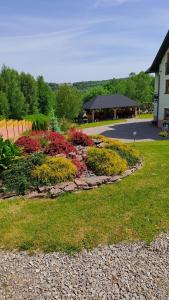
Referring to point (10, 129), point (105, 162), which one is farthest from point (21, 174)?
point (10, 129)

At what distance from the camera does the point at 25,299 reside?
5.05 metres

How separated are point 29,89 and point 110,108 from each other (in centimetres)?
2460

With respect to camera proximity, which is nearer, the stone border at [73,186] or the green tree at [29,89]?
the stone border at [73,186]

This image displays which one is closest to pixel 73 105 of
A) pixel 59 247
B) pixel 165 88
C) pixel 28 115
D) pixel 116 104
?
pixel 116 104

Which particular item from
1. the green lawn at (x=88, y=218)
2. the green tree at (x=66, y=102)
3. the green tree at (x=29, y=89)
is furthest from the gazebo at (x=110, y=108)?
the green lawn at (x=88, y=218)

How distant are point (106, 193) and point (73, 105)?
4159cm

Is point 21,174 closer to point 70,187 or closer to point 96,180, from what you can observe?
point 70,187

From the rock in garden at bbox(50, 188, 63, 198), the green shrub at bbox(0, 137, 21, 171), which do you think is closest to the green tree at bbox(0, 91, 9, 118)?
the green shrub at bbox(0, 137, 21, 171)

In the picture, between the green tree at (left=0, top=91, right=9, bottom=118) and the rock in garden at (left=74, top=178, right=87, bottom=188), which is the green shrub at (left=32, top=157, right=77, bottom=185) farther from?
the green tree at (left=0, top=91, right=9, bottom=118)

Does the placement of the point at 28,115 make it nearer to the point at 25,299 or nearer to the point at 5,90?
the point at 5,90

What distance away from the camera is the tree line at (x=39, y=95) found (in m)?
49.6

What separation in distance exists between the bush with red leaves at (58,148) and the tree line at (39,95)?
34298 millimetres

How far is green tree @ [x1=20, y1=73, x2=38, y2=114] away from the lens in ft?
202

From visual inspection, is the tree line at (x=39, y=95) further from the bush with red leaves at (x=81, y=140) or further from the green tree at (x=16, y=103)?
the bush with red leaves at (x=81, y=140)
